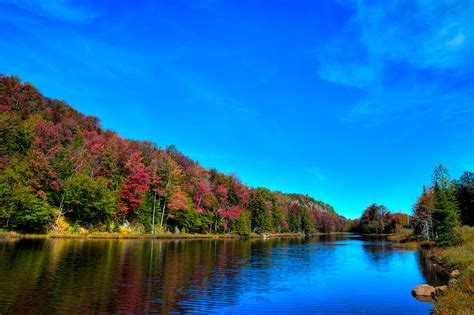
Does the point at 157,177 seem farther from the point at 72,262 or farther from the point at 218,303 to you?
the point at 218,303

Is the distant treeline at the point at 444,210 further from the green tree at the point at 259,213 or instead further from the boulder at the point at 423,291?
the green tree at the point at 259,213

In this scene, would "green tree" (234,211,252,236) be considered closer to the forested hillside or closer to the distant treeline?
the forested hillside

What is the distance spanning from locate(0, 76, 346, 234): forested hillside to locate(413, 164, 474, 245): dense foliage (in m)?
57.5

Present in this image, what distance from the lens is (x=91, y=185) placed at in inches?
2820

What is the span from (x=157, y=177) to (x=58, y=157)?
1025 inches

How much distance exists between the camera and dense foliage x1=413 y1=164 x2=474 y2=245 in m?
56.4

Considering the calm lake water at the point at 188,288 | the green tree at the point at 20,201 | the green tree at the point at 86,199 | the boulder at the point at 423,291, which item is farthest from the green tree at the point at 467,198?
the green tree at the point at 20,201

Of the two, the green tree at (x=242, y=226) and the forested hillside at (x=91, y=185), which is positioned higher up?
the forested hillside at (x=91, y=185)

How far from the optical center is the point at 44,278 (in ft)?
73.7

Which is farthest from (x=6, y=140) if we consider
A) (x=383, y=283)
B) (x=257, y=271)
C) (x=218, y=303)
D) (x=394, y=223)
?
(x=394, y=223)

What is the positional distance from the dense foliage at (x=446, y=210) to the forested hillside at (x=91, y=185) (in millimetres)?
57474

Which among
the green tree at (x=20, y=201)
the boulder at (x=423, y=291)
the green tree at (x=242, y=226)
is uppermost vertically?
the green tree at (x=20, y=201)

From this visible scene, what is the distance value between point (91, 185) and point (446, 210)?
71.9 meters

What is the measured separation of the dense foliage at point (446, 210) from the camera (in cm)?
5638
